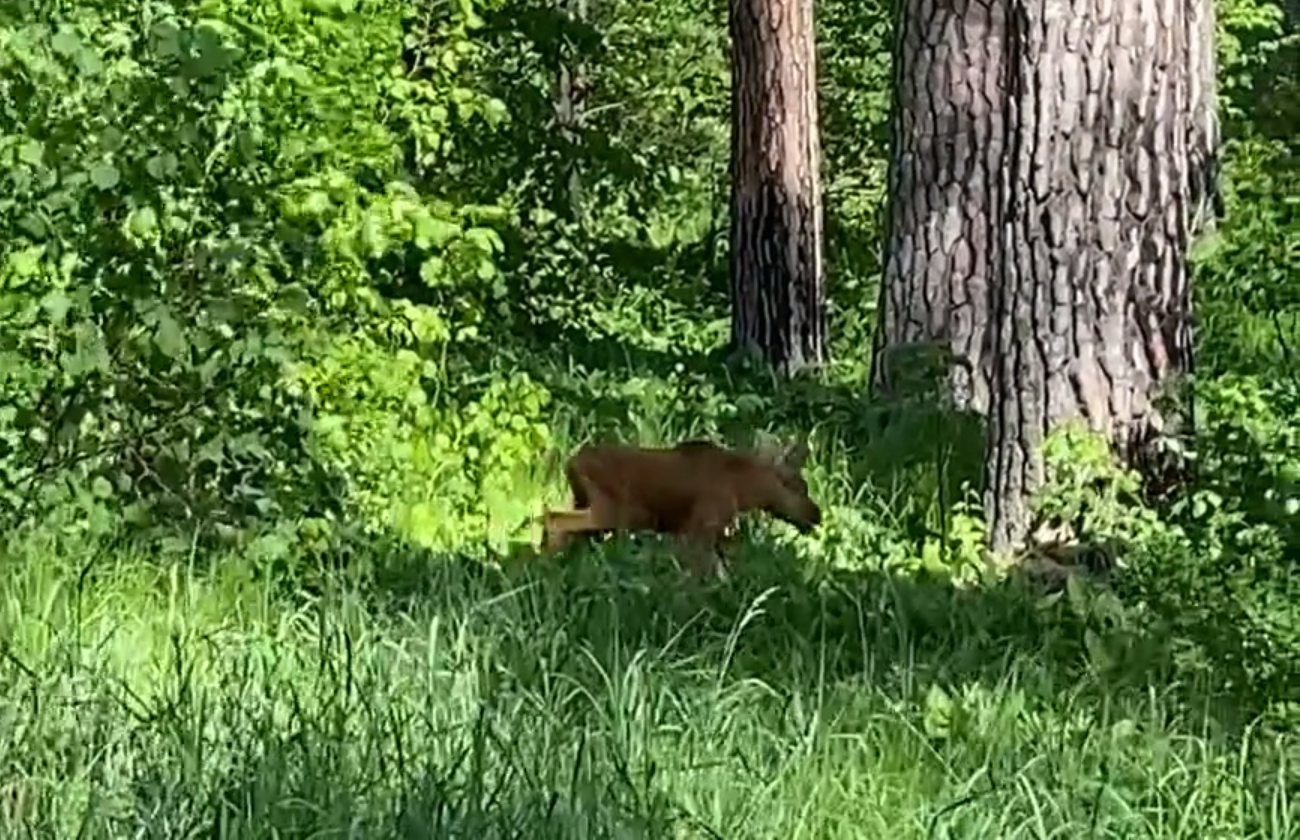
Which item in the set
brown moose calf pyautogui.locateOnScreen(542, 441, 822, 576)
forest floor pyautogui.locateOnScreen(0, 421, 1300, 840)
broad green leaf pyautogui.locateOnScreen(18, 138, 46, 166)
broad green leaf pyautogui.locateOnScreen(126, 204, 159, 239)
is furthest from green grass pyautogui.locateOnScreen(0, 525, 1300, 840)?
broad green leaf pyautogui.locateOnScreen(18, 138, 46, 166)

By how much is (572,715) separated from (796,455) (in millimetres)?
2658

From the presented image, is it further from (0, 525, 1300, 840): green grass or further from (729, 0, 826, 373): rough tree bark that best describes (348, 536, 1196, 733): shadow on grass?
(729, 0, 826, 373): rough tree bark

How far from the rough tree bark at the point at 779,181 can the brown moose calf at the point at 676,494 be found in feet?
16.1

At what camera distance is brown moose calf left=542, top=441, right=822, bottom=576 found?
17.9 ft

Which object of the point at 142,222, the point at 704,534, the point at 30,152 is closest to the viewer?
the point at 30,152

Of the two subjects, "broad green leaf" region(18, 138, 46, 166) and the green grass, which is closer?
the green grass

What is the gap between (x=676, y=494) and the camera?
18.1 ft

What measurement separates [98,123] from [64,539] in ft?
3.15

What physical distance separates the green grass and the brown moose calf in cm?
57

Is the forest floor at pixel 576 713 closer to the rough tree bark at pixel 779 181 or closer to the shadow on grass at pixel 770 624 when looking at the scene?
the shadow on grass at pixel 770 624

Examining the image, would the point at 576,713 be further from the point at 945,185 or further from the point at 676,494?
the point at 945,185

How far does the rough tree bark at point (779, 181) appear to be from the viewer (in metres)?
10.6

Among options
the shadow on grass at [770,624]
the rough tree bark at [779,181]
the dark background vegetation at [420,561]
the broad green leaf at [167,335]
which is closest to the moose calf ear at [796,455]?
the dark background vegetation at [420,561]

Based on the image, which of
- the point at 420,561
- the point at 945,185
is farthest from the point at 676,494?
the point at 945,185
